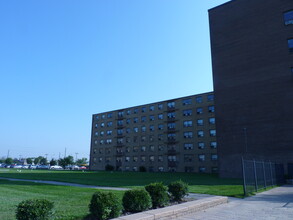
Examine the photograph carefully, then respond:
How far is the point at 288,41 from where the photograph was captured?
35.0m

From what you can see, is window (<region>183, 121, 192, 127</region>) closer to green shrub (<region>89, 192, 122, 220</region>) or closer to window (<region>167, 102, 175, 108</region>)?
window (<region>167, 102, 175, 108</region>)

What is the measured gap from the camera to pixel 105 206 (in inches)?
283

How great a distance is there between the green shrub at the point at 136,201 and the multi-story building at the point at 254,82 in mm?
30140

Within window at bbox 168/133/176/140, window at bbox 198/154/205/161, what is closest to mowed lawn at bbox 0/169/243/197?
window at bbox 198/154/205/161

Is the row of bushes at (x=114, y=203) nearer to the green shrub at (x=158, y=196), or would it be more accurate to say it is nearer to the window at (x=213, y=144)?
the green shrub at (x=158, y=196)

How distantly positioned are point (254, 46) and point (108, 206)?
124ft

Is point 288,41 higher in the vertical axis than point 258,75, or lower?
higher

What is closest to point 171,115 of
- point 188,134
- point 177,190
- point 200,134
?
point 188,134

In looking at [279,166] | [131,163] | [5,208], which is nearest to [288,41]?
[279,166]

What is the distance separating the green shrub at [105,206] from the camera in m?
7.18

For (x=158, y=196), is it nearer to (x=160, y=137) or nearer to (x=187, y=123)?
(x=187, y=123)

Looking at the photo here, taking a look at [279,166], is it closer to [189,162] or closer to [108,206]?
[108,206]

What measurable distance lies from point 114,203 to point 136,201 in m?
1.20

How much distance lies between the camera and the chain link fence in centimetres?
1505
